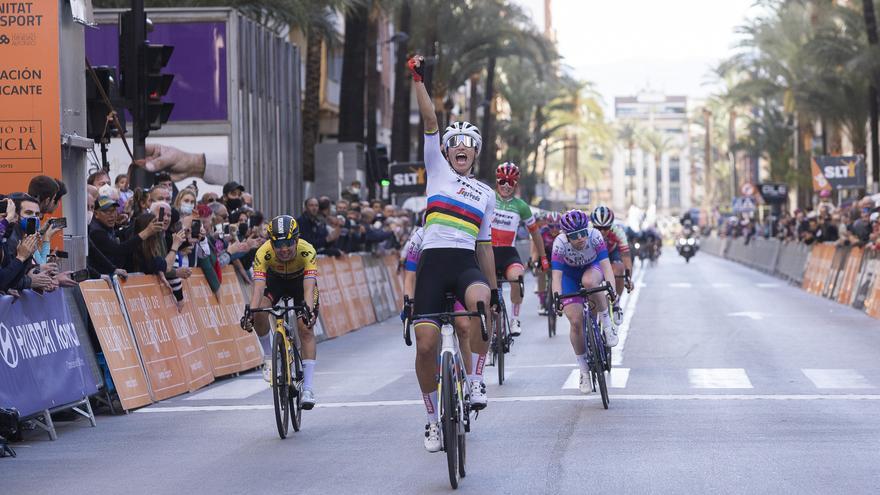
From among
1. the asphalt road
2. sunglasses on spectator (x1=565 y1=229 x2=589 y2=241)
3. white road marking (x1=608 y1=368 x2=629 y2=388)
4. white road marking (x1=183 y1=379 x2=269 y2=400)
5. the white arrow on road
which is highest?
sunglasses on spectator (x1=565 y1=229 x2=589 y2=241)

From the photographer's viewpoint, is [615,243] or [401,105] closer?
[615,243]

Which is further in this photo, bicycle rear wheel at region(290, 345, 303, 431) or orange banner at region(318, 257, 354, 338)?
orange banner at region(318, 257, 354, 338)

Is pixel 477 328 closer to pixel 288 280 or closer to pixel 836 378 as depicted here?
pixel 288 280

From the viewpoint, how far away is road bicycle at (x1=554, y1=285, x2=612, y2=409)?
13.6 metres

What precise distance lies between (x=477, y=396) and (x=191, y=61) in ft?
64.7

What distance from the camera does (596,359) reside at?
540 inches

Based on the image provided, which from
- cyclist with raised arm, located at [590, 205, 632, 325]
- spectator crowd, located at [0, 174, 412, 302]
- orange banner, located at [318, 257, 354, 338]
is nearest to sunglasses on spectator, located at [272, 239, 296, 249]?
Answer: spectator crowd, located at [0, 174, 412, 302]

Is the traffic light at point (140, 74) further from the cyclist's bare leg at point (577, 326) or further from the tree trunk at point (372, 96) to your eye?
the tree trunk at point (372, 96)

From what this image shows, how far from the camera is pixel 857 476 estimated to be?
9.42 m

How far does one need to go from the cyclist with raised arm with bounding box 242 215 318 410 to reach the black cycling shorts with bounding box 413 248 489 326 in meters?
2.56

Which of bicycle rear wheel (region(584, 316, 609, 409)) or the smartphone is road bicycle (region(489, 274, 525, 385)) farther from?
the smartphone

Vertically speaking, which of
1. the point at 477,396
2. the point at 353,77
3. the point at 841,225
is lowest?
the point at 477,396

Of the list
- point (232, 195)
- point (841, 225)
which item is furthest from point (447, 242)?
point (841, 225)

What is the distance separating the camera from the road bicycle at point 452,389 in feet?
30.0
